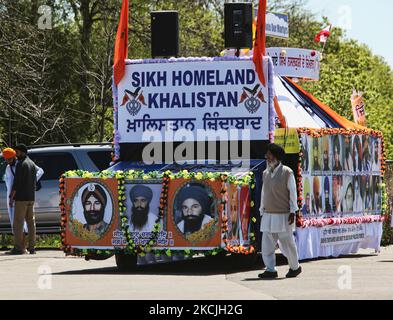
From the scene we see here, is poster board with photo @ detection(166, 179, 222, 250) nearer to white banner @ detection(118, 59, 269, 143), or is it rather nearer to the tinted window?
white banner @ detection(118, 59, 269, 143)

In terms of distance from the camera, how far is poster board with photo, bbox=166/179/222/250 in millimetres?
16859

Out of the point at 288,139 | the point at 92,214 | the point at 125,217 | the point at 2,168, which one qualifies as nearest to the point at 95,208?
the point at 92,214

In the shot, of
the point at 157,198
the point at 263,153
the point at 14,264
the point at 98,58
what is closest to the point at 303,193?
the point at 263,153

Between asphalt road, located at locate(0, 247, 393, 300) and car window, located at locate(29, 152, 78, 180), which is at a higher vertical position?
car window, located at locate(29, 152, 78, 180)

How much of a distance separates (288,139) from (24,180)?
228 inches

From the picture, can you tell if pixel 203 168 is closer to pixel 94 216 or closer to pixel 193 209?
pixel 193 209

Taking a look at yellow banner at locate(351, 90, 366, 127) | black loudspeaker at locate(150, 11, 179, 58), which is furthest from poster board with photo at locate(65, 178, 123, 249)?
yellow banner at locate(351, 90, 366, 127)

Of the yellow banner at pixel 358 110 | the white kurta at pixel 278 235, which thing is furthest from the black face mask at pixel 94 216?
the yellow banner at pixel 358 110

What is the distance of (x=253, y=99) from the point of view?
1836cm

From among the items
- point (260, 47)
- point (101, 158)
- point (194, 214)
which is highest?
point (260, 47)

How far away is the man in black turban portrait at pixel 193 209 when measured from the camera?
16.9 metres

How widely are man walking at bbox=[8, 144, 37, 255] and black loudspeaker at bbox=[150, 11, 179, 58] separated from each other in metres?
4.24

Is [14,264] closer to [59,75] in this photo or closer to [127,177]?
[127,177]

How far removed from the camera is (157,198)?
56.5 ft
